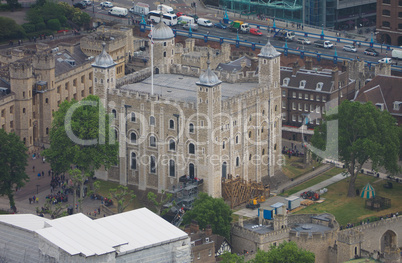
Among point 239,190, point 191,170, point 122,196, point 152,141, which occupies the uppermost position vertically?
point 152,141

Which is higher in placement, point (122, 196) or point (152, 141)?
point (152, 141)

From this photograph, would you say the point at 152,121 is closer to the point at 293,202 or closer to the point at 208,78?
the point at 208,78

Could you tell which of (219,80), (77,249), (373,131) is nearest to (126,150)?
(219,80)

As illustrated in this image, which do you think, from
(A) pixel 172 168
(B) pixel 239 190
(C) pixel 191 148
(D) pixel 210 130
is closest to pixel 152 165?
(A) pixel 172 168

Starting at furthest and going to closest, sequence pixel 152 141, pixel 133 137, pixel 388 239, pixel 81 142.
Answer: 1. pixel 133 137
2. pixel 152 141
3. pixel 81 142
4. pixel 388 239

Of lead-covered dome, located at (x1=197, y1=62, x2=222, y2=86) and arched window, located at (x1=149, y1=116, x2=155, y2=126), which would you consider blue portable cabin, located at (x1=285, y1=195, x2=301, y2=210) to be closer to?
lead-covered dome, located at (x1=197, y1=62, x2=222, y2=86)

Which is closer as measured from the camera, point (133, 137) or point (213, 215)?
point (213, 215)
